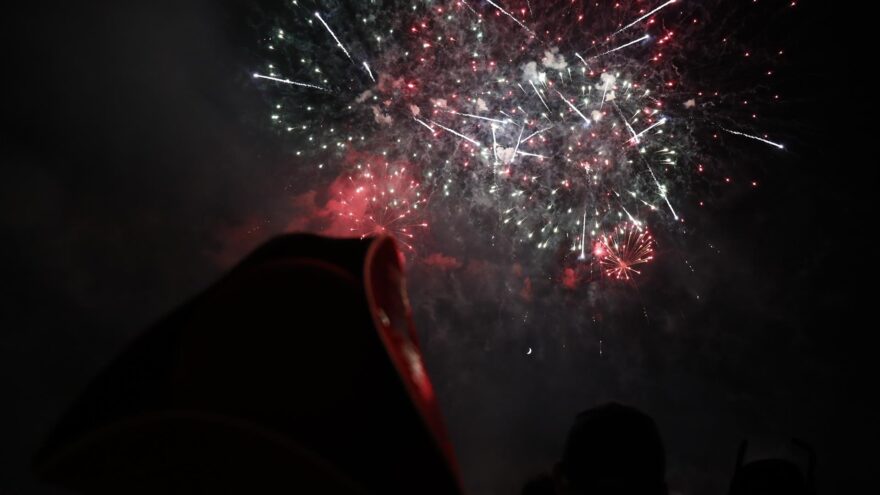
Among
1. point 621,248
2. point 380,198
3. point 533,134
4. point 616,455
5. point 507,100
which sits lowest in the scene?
point 621,248

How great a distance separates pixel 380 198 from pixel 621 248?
16.4 ft

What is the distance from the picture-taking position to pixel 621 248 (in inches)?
374

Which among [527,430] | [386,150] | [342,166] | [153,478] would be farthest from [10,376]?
[527,430]

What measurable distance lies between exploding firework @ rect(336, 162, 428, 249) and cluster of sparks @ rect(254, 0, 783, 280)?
31mm

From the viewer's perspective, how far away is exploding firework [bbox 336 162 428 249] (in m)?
8.88

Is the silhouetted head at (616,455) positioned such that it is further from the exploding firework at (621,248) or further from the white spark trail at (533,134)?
the exploding firework at (621,248)

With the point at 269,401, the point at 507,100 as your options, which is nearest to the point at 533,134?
the point at 507,100

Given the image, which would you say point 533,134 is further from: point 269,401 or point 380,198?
point 269,401

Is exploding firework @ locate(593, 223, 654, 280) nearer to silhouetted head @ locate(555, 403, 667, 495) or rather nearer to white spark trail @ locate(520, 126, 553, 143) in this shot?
white spark trail @ locate(520, 126, 553, 143)

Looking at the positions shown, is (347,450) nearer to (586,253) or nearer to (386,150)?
(386,150)

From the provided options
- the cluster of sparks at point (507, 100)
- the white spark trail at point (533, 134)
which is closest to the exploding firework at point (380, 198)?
the cluster of sparks at point (507, 100)

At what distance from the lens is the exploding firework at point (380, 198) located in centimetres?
888

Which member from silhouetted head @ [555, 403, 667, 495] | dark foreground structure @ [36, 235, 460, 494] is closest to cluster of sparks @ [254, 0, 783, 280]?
silhouetted head @ [555, 403, 667, 495]

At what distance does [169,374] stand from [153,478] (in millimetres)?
220
